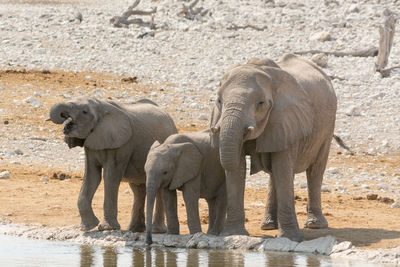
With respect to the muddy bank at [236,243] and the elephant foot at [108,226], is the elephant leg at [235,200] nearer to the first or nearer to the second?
the muddy bank at [236,243]

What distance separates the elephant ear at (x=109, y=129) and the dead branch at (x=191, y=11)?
18583 mm

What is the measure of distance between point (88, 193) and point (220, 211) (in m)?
1.47

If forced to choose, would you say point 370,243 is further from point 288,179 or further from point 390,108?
point 390,108

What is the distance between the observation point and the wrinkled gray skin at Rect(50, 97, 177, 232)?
38.5 ft

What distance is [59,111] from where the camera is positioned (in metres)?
11.6

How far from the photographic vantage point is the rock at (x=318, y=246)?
11016 mm

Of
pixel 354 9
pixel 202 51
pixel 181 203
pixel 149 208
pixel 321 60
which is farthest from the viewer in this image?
pixel 354 9

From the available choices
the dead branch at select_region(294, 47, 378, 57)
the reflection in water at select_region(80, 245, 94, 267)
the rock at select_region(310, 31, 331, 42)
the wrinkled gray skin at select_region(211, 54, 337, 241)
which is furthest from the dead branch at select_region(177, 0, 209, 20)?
the reflection in water at select_region(80, 245, 94, 267)

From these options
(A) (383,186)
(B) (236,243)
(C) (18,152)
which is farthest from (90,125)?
(C) (18,152)

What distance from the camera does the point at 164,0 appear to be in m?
33.2

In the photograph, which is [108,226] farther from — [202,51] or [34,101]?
[202,51]

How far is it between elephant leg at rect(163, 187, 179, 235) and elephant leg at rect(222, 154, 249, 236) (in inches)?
20.9

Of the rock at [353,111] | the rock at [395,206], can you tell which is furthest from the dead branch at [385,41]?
the rock at [395,206]

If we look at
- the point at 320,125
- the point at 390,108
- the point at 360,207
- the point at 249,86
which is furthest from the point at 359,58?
the point at 249,86
